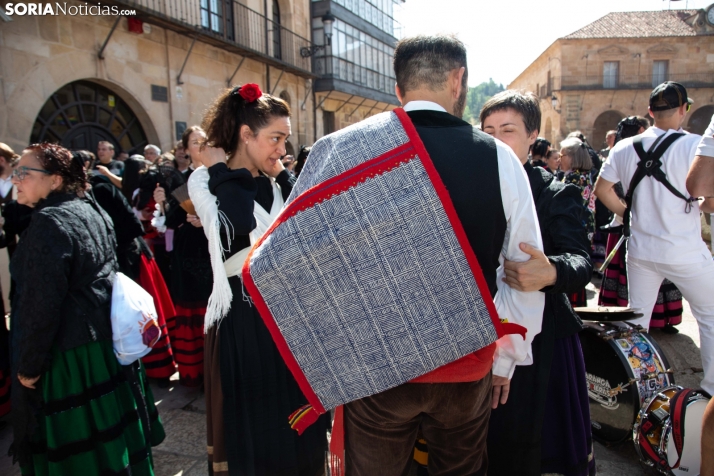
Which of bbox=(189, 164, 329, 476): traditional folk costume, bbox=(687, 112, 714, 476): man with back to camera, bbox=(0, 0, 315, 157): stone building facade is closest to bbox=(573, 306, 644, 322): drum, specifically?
bbox=(687, 112, 714, 476): man with back to camera

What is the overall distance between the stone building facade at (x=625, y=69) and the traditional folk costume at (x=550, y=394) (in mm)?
36202

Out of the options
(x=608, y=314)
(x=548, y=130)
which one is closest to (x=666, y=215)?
(x=608, y=314)

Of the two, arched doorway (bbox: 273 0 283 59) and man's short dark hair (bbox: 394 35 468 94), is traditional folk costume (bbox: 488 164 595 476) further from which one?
arched doorway (bbox: 273 0 283 59)

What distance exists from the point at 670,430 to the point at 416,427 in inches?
62.3

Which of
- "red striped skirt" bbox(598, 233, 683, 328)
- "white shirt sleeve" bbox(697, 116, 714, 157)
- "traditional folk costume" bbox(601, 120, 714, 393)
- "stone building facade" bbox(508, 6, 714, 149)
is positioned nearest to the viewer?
"white shirt sleeve" bbox(697, 116, 714, 157)

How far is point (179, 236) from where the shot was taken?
3516mm

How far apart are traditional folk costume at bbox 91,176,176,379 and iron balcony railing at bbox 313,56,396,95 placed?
1442cm

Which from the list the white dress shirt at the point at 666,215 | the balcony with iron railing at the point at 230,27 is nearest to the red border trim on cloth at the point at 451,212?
the white dress shirt at the point at 666,215

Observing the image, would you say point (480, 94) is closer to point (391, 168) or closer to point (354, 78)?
point (354, 78)

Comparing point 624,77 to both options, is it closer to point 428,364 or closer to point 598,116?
point 598,116

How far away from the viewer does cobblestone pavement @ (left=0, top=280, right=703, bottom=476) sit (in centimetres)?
257

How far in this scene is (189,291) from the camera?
138 inches

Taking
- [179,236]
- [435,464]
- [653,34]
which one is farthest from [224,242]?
[653,34]

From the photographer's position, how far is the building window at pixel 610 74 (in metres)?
34.5
